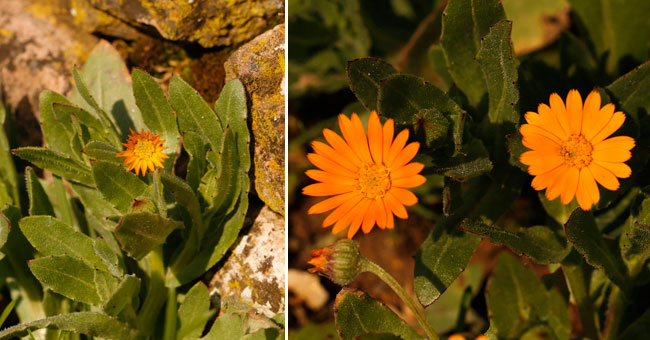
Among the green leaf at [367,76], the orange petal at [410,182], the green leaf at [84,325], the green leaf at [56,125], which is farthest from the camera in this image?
the green leaf at [56,125]

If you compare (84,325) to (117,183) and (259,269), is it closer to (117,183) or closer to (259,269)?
(117,183)

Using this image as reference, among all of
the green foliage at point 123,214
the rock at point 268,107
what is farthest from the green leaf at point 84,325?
the rock at point 268,107

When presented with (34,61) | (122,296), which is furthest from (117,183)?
(34,61)

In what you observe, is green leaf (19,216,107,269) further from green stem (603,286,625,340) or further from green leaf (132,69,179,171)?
green stem (603,286,625,340)

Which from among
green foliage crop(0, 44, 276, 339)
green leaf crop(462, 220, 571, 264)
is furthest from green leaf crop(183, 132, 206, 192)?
green leaf crop(462, 220, 571, 264)

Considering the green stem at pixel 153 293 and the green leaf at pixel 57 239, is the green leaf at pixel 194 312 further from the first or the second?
the green leaf at pixel 57 239
